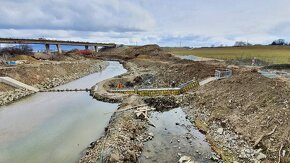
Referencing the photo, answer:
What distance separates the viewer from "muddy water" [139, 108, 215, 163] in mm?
13070

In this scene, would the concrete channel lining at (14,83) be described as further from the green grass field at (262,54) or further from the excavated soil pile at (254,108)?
the green grass field at (262,54)

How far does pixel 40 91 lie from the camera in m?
31.5

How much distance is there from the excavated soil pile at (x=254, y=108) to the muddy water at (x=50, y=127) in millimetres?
9427

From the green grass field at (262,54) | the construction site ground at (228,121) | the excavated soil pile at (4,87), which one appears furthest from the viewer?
the green grass field at (262,54)

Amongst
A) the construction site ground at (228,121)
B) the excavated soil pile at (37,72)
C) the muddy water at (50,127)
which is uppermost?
the excavated soil pile at (37,72)

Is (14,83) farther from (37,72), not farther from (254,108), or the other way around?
(254,108)

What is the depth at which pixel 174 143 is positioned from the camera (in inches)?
582

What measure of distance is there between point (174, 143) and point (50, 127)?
33.4 feet

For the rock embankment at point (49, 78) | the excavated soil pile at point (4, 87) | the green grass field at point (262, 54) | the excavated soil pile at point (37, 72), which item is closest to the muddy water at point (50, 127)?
the rock embankment at point (49, 78)

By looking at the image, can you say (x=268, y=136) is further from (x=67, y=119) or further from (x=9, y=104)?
(x=9, y=104)

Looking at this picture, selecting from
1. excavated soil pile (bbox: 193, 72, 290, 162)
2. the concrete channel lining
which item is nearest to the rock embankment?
the concrete channel lining

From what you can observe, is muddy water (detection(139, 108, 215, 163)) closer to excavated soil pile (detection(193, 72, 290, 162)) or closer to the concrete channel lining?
excavated soil pile (detection(193, 72, 290, 162))

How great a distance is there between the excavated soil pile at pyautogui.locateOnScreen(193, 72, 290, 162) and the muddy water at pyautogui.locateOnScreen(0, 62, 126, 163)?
30.9 ft

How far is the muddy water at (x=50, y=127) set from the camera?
14.1 meters
